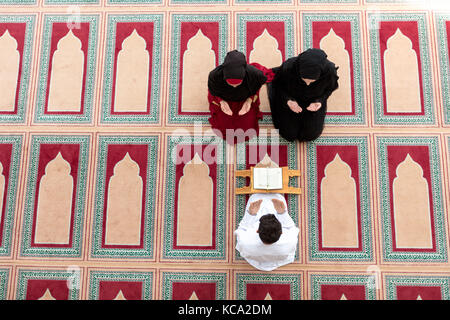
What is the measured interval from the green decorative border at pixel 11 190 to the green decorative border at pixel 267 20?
60.9 inches

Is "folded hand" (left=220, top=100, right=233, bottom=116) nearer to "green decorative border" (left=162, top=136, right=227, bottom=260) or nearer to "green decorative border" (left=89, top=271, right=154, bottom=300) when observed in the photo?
"green decorative border" (left=162, top=136, right=227, bottom=260)

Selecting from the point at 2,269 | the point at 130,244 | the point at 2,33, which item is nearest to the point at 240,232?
the point at 130,244

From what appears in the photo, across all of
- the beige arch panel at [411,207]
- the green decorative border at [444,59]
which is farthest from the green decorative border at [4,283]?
the green decorative border at [444,59]

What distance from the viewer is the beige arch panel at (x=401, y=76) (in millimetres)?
2582

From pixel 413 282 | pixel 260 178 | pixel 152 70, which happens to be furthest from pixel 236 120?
pixel 413 282

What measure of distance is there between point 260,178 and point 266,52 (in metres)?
0.85

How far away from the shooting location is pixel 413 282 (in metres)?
2.40

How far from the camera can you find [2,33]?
9.02 ft

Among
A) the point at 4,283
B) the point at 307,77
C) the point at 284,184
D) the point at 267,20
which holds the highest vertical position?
the point at 267,20

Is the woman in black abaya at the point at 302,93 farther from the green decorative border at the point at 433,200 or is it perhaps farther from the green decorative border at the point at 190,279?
the green decorative border at the point at 190,279

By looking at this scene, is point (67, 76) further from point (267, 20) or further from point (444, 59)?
point (444, 59)

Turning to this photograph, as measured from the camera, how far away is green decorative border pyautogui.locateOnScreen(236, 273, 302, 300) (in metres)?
2.42

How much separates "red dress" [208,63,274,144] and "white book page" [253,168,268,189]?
0.79 ft

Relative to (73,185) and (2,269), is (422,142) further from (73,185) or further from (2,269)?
(2,269)
